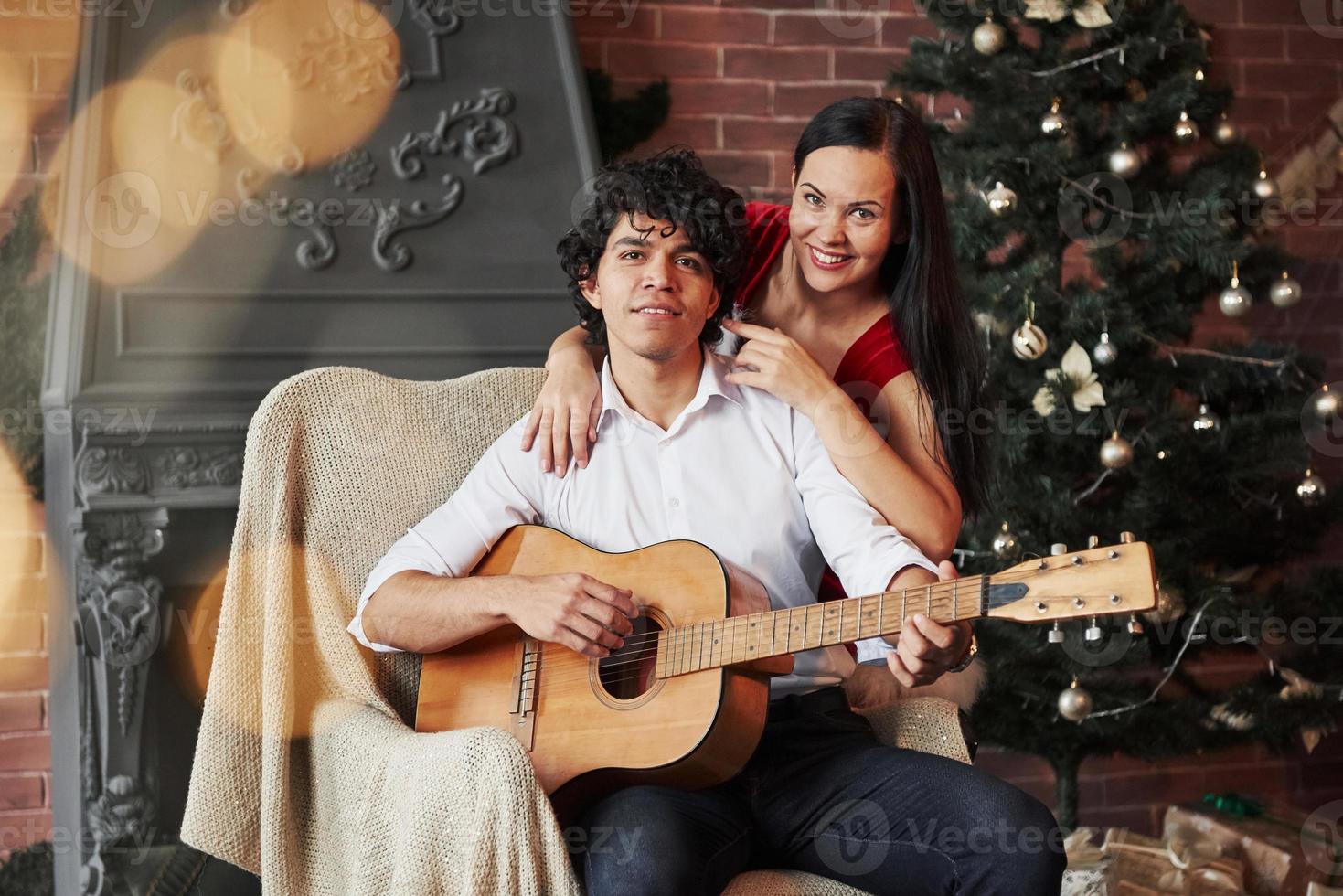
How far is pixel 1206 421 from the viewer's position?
8.20 feet

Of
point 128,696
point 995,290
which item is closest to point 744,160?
point 995,290

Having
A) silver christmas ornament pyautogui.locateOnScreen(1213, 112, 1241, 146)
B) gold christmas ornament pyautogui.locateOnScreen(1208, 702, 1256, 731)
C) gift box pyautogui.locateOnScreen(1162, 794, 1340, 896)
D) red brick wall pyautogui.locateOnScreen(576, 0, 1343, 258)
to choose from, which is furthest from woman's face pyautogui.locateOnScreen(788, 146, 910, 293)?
gift box pyautogui.locateOnScreen(1162, 794, 1340, 896)

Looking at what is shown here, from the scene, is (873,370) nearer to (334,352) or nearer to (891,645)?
(891,645)

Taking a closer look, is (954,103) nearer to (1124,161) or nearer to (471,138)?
(1124,161)

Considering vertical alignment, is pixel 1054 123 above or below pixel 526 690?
above

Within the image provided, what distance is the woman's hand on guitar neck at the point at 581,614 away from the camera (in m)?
1.51

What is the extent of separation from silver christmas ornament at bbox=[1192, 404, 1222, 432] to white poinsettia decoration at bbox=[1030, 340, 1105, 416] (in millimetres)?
226

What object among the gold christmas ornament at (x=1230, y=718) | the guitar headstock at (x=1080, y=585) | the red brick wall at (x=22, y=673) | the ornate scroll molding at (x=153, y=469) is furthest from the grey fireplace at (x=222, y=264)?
the gold christmas ornament at (x=1230, y=718)

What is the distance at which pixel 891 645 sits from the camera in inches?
72.8

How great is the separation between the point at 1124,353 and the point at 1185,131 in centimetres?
44

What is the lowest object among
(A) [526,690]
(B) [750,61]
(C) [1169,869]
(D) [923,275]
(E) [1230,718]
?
(C) [1169,869]

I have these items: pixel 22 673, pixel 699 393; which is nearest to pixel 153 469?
pixel 22 673

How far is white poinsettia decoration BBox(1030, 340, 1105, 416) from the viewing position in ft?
7.93

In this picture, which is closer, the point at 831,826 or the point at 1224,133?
the point at 831,826
